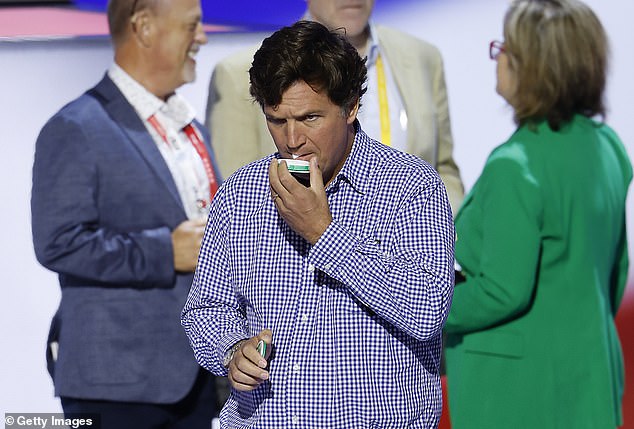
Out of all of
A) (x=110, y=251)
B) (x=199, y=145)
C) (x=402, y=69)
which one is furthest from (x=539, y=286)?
(x=110, y=251)

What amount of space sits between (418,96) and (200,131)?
79 cm

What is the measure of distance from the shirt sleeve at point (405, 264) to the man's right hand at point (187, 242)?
1.29 metres

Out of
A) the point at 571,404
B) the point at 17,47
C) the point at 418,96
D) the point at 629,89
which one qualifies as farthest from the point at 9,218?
the point at 629,89

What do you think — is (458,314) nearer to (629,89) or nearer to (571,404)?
(571,404)

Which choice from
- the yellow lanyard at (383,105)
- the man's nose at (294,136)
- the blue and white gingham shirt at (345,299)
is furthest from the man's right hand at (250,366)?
the yellow lanyard at (383,105)

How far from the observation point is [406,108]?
3.71 metres

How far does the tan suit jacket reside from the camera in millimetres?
3676

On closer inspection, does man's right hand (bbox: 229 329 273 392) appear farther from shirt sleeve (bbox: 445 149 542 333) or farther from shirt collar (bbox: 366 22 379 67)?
shirt collar (bbox: 366 22 379 67)

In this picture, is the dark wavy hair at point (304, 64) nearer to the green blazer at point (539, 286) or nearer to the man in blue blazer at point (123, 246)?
the green blazer at point (539, 286)

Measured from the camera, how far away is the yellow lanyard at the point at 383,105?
144 inches

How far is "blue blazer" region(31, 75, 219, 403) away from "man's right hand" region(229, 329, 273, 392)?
4.34 ft

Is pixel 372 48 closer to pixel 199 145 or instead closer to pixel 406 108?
pixel 406 108

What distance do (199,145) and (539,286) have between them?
1.22 metres

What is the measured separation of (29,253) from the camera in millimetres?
4047
